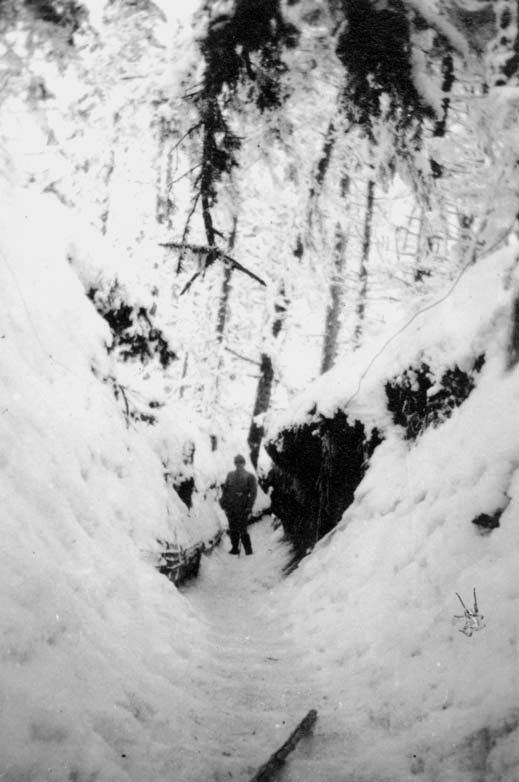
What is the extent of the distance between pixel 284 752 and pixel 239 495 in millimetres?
5896

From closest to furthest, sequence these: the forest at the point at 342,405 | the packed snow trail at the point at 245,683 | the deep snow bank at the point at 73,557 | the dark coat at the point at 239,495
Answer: the deep snow bank at the point at 73,557 < the forest at the point at 342,405 < the packed snow trail at the point at 245,683 < the dark coat at the point at 239,495

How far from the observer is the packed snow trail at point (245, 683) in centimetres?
241

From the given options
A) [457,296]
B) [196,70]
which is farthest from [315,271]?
[196,70]

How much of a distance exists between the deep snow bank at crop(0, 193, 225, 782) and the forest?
20 millimetres

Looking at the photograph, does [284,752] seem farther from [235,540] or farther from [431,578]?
[235,540]

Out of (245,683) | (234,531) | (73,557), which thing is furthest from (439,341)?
(234,531)

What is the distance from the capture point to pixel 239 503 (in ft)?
26.6

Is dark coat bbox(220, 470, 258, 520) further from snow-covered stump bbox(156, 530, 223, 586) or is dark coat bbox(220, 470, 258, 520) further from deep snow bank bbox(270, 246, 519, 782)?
deep snow bank bbox(270, 246, 519, 782)

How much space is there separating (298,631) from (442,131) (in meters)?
4.49

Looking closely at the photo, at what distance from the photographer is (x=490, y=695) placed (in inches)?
87.1

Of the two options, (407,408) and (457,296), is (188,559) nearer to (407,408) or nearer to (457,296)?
(407,408)

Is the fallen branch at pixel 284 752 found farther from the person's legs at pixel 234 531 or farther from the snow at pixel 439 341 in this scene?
the person's legs at pixel 234 531

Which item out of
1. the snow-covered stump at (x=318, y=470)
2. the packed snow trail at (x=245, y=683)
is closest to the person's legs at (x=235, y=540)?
the snow-covered stump at (x=318, y=470)

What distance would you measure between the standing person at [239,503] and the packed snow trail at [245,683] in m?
1.90
